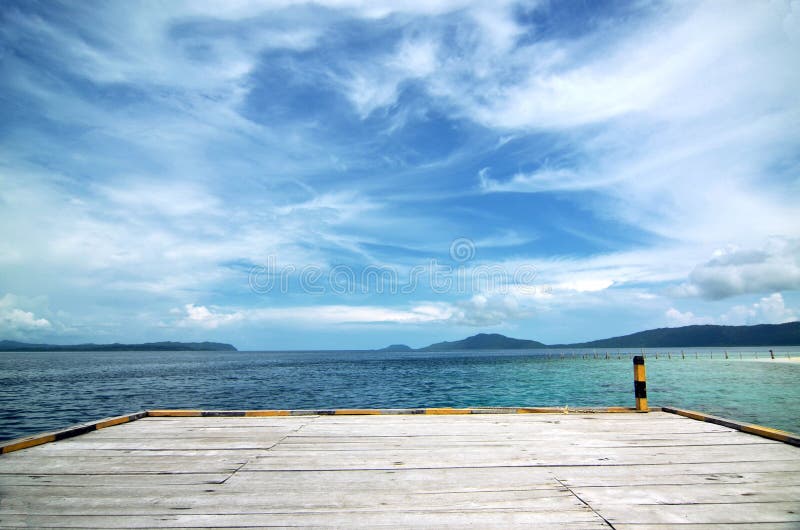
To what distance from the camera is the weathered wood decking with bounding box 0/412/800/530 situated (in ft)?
10.4

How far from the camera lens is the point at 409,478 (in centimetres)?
402

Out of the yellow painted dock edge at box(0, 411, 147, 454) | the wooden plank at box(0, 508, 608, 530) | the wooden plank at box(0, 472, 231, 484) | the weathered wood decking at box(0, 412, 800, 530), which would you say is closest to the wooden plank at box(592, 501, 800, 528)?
the weathered wood decking at box(0, 412, 800, 530)

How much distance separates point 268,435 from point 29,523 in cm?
302

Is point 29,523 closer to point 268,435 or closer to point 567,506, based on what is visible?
point 268,435

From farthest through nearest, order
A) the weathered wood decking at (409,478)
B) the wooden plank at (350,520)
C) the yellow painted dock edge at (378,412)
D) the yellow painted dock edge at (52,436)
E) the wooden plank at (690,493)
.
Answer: the yellow painted dock edge at (378,412) < the yellow painted dock edge at (52,436) < the wooden plank at (690,493) < the weathered wood decking at (409,478) < the wooden plank at (350,520)

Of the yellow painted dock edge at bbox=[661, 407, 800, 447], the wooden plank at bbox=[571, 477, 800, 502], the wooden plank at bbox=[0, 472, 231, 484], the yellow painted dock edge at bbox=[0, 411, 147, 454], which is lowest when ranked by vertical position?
the wooden plank at bbox=[0, 472, 231, 484]

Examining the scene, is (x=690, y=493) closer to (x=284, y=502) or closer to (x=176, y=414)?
(x=284, y=502)

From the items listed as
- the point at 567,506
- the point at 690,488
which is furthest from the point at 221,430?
the point at 690,488

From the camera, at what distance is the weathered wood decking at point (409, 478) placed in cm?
316

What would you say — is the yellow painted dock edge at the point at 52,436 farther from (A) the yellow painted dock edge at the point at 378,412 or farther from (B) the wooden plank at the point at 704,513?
(B) the wooden plank at the point at 704,513

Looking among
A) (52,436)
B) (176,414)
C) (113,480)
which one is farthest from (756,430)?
(52,436)

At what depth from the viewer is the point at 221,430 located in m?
6.33

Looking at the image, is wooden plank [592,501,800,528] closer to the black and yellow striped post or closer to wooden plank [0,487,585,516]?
wooden plank [0,487,585,516]

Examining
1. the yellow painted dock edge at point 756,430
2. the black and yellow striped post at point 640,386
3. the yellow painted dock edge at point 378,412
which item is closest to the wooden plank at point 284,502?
the yellow painted dock edge at point 756,430
